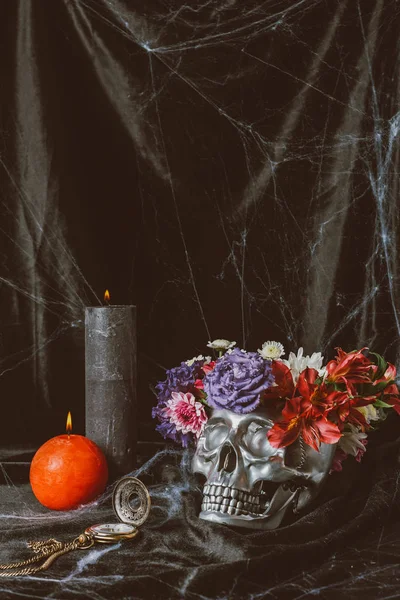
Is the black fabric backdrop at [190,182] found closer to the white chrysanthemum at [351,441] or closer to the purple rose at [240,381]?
the white chrysanthemum at [351,441]

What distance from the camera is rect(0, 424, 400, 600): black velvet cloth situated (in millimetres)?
1137

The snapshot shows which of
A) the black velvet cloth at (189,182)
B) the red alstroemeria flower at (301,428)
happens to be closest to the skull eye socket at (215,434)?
the red alstroemeria flower at (301,428)

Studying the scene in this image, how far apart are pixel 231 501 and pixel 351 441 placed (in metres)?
0.26

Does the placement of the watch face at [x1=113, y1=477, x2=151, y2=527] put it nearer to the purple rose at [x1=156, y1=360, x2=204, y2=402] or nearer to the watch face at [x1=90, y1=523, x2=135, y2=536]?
the watch face at [x1=90, y1=523, x2=135, y2=536]

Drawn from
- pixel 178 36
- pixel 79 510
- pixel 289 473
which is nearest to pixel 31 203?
pixel 178 36

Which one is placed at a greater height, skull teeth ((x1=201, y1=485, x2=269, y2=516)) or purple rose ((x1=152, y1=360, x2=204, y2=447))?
purple rose ((x1=152, y1=360, x2=204, y2=447))

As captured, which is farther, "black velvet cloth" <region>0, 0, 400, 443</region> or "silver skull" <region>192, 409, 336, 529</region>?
"black velvet cloth" <region>0, 0, 400, 443</region>

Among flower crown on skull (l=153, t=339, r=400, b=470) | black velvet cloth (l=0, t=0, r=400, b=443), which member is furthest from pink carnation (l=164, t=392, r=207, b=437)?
black velvet cloth (l=0, t=0, r=400, b=443)

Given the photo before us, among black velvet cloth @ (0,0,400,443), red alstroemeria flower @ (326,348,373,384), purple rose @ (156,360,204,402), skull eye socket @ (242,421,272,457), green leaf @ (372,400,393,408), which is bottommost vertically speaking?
skull eye socket @ (242,421,272,457)

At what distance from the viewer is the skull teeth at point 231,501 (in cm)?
134

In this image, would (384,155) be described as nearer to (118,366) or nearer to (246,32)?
(246,32)

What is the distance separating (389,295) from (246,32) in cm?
66

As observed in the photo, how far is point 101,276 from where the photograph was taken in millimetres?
1950

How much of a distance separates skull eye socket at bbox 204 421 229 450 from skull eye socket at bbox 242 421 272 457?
4 centimetres
